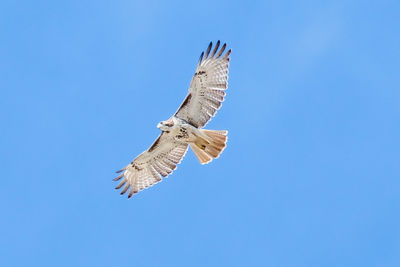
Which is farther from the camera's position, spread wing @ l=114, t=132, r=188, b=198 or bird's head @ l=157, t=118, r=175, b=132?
spread wing @ l=114, t=132, r=188, b=198

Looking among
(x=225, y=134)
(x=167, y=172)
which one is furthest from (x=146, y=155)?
(x=225, y=134)

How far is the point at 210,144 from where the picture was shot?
2420 cm

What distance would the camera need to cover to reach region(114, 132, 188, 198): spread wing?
82.4 feet

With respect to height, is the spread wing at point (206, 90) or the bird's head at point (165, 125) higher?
the spread wing at point (206, 90)

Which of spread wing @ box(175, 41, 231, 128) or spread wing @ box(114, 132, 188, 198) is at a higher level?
spread wing @ box(175, 41, 231, 128)

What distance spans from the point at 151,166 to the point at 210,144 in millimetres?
2174

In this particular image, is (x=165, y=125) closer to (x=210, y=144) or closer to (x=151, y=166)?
(x=210, y=144)

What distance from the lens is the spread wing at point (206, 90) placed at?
24.2 meters

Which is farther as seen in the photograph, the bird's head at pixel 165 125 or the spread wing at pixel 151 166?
the spread wing at pixel 151 166

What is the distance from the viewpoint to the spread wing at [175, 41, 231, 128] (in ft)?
79.3

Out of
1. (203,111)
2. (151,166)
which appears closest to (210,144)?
(203,111)

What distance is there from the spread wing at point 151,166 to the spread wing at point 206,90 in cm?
107

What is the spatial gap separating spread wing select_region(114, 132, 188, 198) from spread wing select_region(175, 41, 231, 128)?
1070 millimetres

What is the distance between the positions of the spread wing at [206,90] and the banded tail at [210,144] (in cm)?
38
